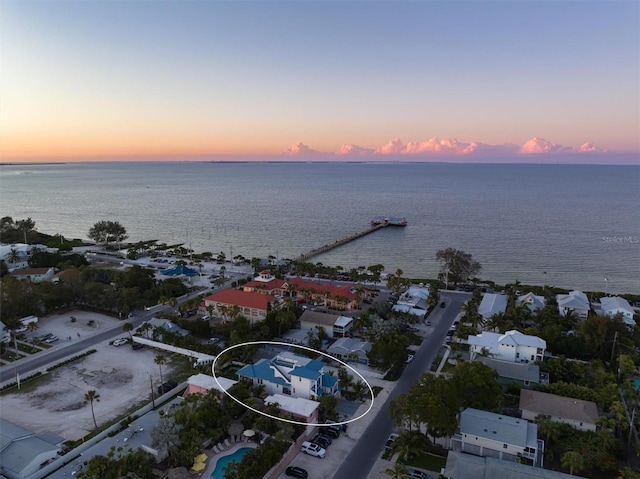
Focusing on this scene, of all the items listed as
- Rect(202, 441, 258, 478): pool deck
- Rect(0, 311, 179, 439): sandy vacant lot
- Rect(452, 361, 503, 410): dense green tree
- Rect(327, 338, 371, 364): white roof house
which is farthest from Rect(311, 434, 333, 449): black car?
Rect(0, 311, 179, 439): sandy vacant lot

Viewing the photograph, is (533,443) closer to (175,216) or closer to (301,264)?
(301,264)

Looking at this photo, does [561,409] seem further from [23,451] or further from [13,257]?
[13,257]

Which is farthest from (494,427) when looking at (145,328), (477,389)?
(145,328)

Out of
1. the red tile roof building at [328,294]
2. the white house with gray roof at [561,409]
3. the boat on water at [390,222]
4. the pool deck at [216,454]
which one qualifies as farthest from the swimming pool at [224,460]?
the boat on water at [390,222]

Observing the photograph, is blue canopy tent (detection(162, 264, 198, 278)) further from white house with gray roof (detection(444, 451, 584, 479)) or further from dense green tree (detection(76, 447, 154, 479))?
white house with gray roof (detection(444, 451, 584, 479))

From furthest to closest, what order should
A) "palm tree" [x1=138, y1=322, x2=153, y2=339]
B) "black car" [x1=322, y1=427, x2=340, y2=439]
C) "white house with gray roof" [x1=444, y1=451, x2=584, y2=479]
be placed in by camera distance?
"palm tree" [x1=138, y1=322, x2=153, y2=339]
"black car" [x1=322, y1=427, x2=340, y2=439]
"white house with gray roof" [x1=444, y1=451, x2=584, y2=479]

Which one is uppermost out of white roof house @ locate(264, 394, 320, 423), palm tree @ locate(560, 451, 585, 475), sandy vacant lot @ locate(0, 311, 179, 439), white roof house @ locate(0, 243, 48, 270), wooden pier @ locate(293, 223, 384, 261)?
white roof house @ locate(0, 243, 48, 270)

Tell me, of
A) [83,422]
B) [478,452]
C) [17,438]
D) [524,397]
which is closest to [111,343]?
[83,422]
